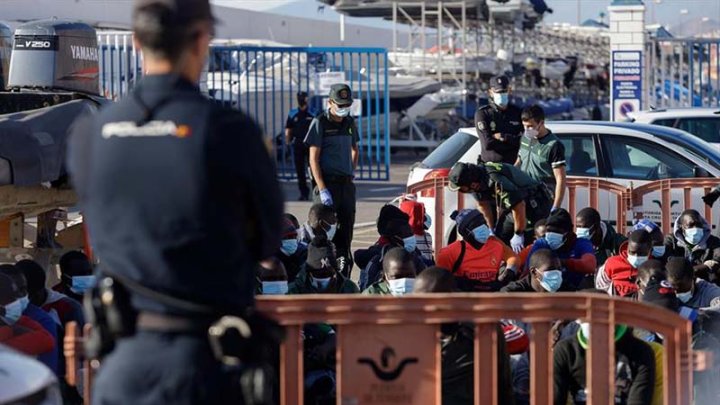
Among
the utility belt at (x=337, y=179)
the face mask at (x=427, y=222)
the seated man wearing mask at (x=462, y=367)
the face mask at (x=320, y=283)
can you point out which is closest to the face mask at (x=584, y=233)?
the face mask at (x=427, y=222)

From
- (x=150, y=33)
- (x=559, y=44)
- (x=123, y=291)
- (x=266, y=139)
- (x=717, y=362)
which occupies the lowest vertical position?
(x=717, y=362)

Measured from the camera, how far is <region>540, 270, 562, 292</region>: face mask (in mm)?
8320

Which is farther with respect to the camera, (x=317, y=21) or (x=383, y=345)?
(x=317, y=21)

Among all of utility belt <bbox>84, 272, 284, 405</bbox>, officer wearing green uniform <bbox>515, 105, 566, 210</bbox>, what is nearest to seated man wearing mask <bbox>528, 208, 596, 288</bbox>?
officer wearing green uniform <bbox>515, 105, 566, 210</bbox>

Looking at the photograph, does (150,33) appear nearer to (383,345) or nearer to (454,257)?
(383,345)

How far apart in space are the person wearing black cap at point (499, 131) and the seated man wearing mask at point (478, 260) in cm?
261

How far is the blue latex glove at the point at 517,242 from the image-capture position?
10751 mm

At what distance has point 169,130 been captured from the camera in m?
3.81

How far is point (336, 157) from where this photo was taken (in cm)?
1182

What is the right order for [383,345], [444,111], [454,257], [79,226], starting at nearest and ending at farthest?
[383,345], [454,257], [79,226], [444,111]

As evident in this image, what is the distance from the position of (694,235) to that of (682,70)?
18.1 metres

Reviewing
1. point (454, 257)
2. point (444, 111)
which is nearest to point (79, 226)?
point (454, 257)

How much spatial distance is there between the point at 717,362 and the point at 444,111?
78.9 feet

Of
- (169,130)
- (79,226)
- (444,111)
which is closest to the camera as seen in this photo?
(169,130)
